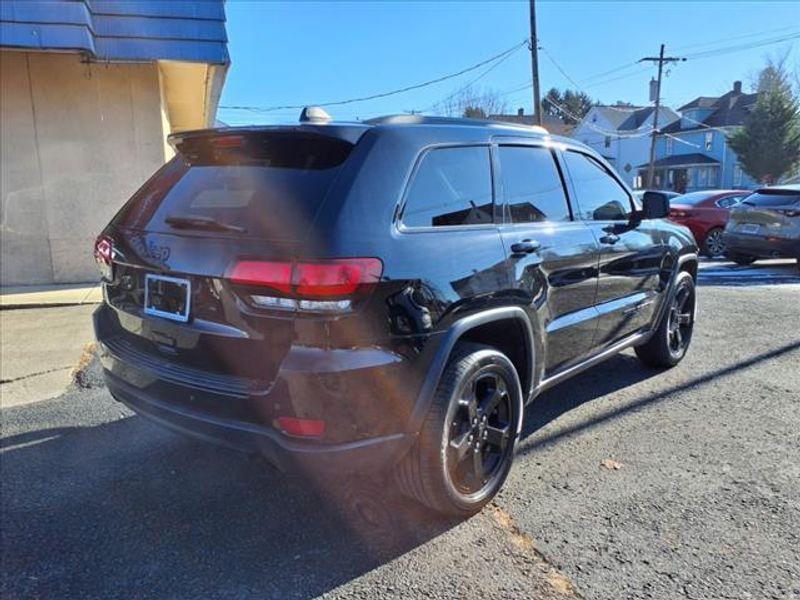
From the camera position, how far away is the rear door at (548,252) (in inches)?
130

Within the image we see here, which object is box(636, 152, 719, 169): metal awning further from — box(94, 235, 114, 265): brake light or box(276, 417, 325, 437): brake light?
box(276, 417, 325, 437): brake light

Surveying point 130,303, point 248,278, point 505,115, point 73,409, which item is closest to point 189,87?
point 73,409

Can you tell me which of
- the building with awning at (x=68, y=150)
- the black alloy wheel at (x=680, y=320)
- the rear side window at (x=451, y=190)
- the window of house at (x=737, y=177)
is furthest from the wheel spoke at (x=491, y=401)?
the window of house at (x=737, y=177)

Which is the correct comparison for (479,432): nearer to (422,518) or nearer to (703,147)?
(422,518)

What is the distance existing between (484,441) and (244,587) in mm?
1265

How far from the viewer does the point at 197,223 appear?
2.81 meters

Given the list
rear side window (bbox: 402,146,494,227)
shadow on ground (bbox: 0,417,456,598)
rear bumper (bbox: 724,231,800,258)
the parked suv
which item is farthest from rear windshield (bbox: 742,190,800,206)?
shadow on ground (bbox: 0,417,456,598)

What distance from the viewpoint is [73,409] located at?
176 inches

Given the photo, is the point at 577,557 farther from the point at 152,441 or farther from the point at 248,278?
the point at 152,441

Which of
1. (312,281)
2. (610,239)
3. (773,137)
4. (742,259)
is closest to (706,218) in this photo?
(742,259)

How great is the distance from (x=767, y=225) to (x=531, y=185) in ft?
30.6

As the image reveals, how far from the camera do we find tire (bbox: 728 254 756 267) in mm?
12039

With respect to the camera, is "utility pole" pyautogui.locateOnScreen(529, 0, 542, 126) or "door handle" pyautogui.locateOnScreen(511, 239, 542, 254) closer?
"door handle" pyautogui.locateOnScreen(511, 239, 542, 254)

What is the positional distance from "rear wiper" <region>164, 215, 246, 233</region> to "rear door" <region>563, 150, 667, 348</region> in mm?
2195
